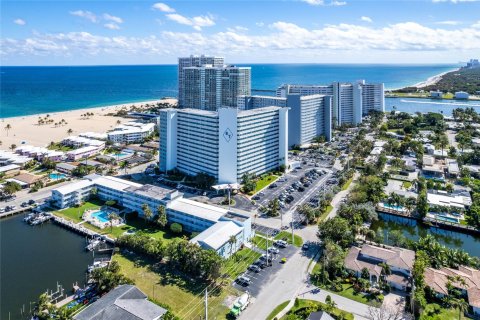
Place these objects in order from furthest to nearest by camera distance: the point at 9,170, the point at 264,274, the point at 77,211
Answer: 1. the point at 9,170
2. the point at 77,211
3. the point at 264,274

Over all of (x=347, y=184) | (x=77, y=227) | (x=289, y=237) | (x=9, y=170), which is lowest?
(x=289, y=237)

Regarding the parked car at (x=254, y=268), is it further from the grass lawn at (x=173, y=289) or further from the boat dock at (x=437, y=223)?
the boat dock at (x=437, y=223)

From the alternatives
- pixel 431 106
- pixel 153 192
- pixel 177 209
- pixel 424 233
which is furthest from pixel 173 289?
pixel 431 106

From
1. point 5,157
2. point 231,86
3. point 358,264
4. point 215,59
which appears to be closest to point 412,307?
point 358,264

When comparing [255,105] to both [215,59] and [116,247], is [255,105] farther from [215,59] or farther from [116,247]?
[116,247]

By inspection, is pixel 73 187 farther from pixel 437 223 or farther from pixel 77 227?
pixel 437 223

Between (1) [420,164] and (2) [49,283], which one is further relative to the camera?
(1) [420,164]
